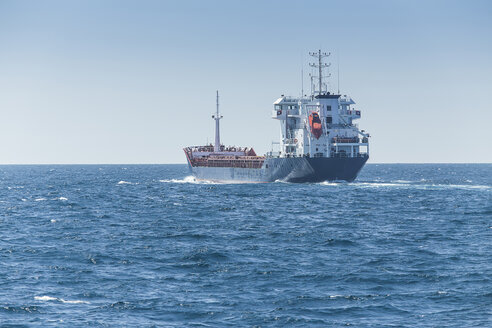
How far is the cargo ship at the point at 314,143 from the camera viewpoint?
8881 centimetres

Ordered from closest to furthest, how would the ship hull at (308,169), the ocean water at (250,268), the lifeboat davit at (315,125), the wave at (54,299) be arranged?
the ocean water at (250,268) → the wave at (54,299) → the ship hull at (308,169) → the lifeboat davit at (315,125)

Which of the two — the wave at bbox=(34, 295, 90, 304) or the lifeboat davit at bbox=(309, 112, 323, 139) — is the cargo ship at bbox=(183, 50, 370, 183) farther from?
the wave at bbox=(34, 295, 90, 304)

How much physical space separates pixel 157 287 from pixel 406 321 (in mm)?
10712

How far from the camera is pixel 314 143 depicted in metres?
90.8

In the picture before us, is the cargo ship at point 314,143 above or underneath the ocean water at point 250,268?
above

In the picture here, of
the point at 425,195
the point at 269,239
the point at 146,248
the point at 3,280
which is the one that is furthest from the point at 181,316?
the point at 425,195

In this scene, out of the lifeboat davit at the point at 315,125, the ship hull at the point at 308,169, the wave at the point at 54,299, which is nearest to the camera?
the wave at the point at 54,299

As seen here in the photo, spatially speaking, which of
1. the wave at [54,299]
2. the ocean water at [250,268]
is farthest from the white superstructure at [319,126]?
the wave at [54,299]

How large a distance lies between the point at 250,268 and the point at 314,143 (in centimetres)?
6164

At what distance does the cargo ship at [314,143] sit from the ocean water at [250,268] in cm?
3078

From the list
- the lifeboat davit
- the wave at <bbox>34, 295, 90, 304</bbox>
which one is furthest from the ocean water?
the lifeboat davit

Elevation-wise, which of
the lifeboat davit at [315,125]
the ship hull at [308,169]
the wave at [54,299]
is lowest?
the wave at [54,299]

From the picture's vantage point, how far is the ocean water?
22.6 m

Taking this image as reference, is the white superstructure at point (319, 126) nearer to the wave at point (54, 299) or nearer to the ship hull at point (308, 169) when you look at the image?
the ship hull at point (308, 169)
